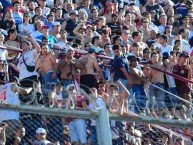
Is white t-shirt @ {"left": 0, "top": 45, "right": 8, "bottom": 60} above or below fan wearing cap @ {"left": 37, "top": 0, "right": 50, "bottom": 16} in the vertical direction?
below

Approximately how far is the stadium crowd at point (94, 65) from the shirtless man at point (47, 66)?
0.02 m

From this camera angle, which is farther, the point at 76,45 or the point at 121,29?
the point at 121,29

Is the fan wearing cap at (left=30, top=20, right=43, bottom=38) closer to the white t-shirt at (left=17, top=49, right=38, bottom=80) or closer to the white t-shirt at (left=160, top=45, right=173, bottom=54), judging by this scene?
the white t-shirt at (left=17, top=49, right=38, bottom=80)

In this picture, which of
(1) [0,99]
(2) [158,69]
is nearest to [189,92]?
(2) [158,69]

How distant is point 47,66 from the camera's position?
1639cm

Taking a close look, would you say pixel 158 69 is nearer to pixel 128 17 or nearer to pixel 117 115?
pixel 128 17

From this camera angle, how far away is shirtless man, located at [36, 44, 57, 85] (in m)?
16.3

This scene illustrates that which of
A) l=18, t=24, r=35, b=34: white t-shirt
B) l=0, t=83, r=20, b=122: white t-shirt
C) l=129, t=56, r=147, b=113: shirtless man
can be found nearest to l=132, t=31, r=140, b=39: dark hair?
l=18, t=24, r=35, b=34: white t-shirt

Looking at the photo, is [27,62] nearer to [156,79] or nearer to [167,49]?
[156,79]

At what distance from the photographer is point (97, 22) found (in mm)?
21094

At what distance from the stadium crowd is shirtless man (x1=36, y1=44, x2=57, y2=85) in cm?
2

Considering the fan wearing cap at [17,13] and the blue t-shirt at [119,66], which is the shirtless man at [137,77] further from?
the fan wearing cap at [17,13]

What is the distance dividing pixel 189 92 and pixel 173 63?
79 centimetres

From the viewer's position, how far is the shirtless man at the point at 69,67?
16.4m
